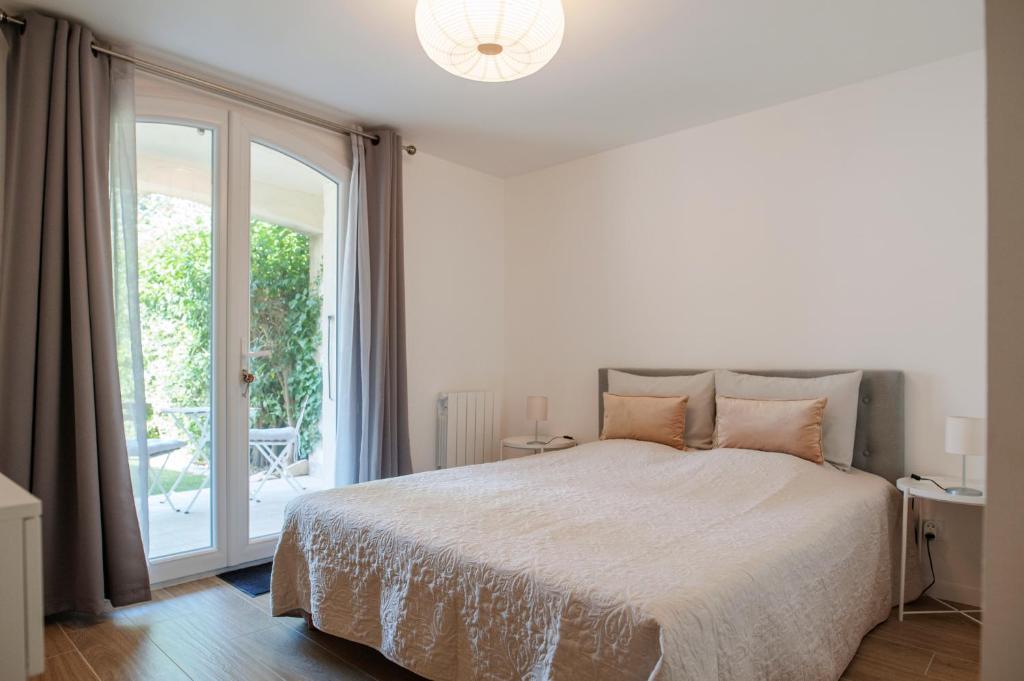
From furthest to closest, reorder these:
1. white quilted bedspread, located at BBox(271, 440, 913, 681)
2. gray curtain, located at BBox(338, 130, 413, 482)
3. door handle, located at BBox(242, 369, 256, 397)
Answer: gray curtain, located at BBox(338, 130, 413, 482) → door handle, located at BBox(242, 369, 256, 397) → white quilted bedspread, located at BBox(271, 440, 913, 681)

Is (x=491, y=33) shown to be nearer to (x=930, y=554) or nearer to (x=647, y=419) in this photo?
(x=647, y=419)

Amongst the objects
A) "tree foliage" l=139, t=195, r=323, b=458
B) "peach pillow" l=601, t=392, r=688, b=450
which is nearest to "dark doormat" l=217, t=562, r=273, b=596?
"tree foliage" l=139, t=195, r=323, b=458

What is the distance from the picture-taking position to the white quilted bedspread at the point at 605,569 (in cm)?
144

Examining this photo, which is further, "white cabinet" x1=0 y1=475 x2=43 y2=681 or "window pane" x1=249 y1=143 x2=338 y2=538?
"window pane" x1=249 y1=143 x2=338 y2=538

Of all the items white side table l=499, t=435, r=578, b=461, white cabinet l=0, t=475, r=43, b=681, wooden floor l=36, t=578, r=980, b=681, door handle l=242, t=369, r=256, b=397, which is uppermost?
door handle l=242, t=369, r=256, b=397

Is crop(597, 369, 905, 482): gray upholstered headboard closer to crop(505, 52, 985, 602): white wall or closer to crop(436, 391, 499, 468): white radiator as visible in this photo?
crop(505, 52, 985, 602): white wall

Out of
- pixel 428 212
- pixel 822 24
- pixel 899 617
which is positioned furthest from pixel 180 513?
pixel 822 24

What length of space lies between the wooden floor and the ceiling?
251 cm

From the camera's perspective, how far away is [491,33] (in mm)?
1959

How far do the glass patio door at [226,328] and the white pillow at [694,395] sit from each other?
1.95 meters

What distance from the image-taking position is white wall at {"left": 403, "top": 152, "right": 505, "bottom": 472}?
162 inches

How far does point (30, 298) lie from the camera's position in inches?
95.0

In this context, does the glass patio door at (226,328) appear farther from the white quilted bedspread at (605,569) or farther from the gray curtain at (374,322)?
the white quilted bedspread at (605,569)

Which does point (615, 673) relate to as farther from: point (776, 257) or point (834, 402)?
point (776, 257)
